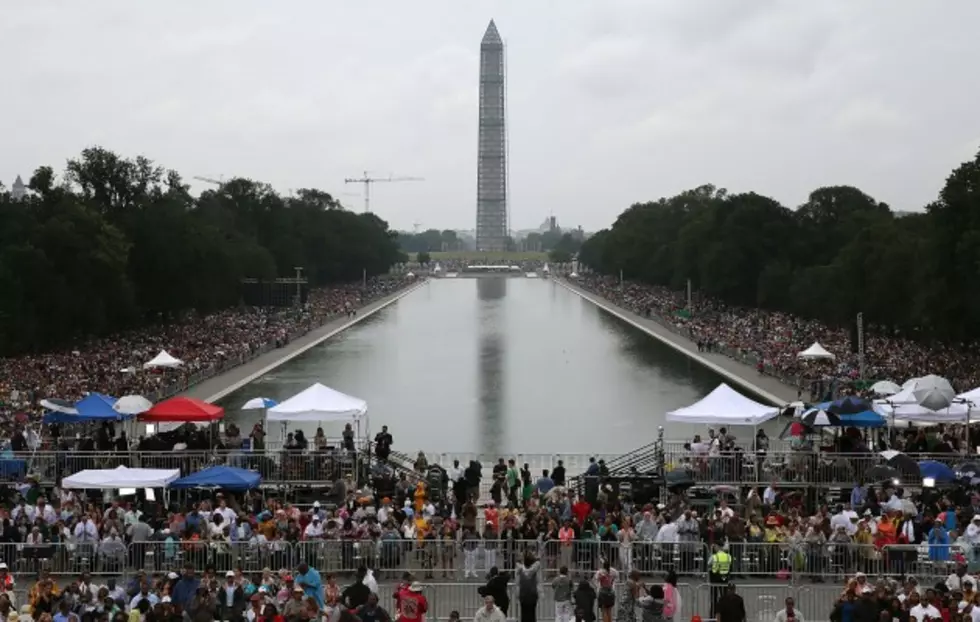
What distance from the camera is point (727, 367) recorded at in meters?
60.2

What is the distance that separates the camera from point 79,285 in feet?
220

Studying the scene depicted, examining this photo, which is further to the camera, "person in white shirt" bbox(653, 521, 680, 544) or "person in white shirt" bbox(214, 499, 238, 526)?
"person in white shirt" bbox(214, 499, 238, 526)

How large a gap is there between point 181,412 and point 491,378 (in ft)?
100

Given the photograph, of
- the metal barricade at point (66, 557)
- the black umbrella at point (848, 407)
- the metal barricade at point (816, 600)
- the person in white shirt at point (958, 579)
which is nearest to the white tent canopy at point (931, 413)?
the black umbrella at point (848, 407)

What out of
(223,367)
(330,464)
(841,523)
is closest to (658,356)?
(223,367)

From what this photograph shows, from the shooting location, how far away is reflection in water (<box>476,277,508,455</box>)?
130 feet

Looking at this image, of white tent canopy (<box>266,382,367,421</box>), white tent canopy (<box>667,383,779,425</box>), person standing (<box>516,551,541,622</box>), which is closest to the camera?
person standing (<box>516,551,541,622</box>)

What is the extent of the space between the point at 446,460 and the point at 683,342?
144 feet

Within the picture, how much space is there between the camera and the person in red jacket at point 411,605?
15273 millimetres

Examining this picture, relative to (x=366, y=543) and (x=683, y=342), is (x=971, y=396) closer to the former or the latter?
(x=366, y=543)

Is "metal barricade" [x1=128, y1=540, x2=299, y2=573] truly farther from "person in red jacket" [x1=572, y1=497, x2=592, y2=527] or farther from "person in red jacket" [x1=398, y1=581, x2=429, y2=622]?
"person in red jacket" [x1=398, y1=581, x2=429, y2=622]

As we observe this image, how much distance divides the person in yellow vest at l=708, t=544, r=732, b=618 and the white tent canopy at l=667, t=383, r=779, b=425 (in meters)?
8.90

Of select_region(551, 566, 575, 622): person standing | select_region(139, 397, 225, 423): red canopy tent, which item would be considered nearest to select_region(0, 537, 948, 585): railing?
select_region(551, 566, 575, 622): person standing

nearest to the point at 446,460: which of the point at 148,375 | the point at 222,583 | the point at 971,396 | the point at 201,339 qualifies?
the point at 971,396
